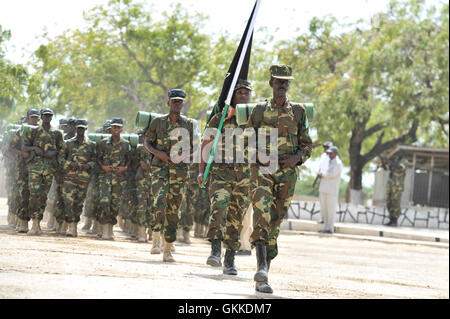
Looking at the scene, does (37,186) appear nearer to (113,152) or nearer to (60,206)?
(60,206)

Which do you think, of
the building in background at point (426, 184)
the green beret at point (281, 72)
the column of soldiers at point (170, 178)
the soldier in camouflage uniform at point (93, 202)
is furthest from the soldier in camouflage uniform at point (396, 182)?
the green beret at point (281, 72)

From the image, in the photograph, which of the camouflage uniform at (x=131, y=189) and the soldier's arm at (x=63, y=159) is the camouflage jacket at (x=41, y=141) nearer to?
the soldier's arm at (x=63, y=159)

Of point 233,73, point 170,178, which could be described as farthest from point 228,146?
point 170,178

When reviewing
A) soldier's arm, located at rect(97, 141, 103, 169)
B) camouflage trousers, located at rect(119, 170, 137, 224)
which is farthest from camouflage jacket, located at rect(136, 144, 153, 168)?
soldier's arm, located at rect(97, 141, 103, 169)

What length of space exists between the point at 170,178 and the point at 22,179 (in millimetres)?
4541

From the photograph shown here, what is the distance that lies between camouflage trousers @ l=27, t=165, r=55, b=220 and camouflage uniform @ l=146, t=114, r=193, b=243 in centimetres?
355

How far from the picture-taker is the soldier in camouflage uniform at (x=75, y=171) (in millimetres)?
12891

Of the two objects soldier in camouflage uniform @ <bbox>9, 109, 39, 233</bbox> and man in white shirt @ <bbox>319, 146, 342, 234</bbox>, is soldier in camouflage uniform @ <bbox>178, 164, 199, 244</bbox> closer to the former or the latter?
soldier in camouflage uniform @ <bbox>9, 109, 39, 233</bbox>

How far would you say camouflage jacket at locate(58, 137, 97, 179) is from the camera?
12891 mm

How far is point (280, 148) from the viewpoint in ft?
24.2

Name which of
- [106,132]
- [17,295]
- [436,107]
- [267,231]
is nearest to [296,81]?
[436,107]

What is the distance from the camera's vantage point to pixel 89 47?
36.5 metres

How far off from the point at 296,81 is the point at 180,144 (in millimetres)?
23062
